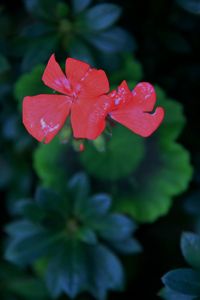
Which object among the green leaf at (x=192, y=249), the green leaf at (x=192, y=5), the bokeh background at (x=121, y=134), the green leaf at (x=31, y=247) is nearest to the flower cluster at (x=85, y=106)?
the bokeh background at (x=121, y=134)

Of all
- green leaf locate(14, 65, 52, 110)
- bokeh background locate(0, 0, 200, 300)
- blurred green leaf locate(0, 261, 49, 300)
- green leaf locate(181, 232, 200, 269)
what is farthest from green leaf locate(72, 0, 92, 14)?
blurred green leaf locate(0, 261, 49, 300)

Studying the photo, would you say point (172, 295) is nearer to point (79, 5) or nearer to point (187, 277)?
point (187, 277)

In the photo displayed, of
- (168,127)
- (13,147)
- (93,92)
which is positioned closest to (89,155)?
(168,127)

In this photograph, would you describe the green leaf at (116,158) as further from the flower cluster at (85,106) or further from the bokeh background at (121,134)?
the flower cluster at (85,106)

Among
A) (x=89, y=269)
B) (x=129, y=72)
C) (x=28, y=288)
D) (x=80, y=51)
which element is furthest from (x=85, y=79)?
(x=28, y=288)

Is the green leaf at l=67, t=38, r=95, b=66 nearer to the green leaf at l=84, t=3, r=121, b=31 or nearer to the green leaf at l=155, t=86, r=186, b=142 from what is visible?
the green leaf at l=84, t=3, r=121, b=31

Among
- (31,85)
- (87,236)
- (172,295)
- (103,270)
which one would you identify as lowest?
(103,270)
